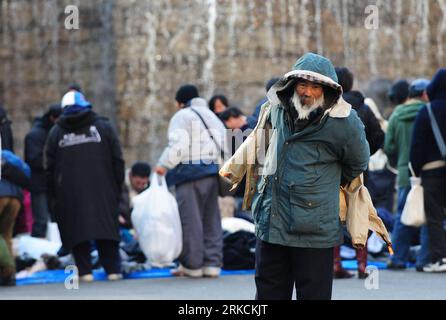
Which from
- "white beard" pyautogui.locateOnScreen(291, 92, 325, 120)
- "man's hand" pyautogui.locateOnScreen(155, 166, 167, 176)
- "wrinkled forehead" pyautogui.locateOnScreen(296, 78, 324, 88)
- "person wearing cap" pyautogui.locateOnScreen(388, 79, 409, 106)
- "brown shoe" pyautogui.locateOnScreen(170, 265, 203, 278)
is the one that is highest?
"wrinkled forehead" pyautogui.locateOnScreen(296, 78, 324, 88)

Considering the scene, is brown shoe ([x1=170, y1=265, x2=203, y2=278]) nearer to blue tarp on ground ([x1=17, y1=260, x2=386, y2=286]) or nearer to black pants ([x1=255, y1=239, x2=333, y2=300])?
blue tarp on ground ([x1=17, y1=260, x2=386, y2=286])

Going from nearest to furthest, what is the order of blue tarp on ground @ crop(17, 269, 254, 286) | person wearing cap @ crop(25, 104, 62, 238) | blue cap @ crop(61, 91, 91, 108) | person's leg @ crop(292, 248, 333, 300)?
person's leg @ crop(292, 248, 333, 300) < blue cap @ crop(61, 91, 91, 108) < blue tarp on ground @ crop(17, 269, 254, 286) < person wearing cap @ crop(25, 104, 62, 238)

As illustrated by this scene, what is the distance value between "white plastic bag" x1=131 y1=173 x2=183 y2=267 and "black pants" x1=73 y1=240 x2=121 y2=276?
0.34 meters

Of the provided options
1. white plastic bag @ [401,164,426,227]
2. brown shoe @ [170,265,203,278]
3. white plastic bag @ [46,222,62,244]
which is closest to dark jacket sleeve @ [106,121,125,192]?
brown shoe @ [170,265,203,278]

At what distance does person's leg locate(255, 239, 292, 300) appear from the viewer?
6879mm

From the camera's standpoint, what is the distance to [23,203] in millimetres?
11547

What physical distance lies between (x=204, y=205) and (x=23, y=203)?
1603mm

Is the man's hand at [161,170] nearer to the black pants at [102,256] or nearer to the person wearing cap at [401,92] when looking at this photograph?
the black pants at [102,256]

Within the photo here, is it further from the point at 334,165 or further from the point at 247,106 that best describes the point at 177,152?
the point at 247,106

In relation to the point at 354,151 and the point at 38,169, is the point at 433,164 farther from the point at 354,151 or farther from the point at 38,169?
the point at 38,169

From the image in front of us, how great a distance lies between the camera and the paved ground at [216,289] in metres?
9.95

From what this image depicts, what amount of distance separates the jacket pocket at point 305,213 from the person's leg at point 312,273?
0.37 ft

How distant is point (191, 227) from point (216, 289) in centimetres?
124
